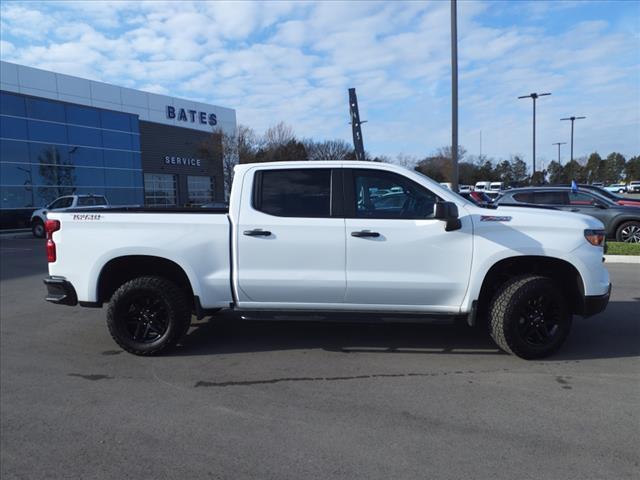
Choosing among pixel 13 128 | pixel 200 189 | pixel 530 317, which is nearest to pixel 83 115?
pixel 13 128

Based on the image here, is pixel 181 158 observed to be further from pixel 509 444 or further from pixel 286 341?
pixel 509 444

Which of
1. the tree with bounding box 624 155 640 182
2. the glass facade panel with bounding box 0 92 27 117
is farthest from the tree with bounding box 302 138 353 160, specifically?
the tree with bounding box 624 155 640 182

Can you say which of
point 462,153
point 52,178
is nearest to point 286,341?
point 52,178

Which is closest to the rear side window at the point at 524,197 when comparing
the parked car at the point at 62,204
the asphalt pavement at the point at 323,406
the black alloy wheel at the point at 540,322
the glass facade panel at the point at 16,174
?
the asphalt pavement at the point at 323,406

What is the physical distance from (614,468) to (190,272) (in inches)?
151

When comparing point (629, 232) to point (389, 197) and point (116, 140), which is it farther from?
point (116, 140)

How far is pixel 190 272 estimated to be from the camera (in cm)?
494

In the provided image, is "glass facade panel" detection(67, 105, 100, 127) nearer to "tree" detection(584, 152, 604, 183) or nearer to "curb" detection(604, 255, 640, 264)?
"curb" detection(604, 255, 640, 264)

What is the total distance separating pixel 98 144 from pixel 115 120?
2390mm

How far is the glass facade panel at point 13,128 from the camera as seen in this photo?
26.0 m

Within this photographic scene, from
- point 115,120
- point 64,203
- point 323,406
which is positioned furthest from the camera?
point 115,120

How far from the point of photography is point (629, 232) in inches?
484

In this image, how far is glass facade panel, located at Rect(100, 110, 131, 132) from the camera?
32.4 metres

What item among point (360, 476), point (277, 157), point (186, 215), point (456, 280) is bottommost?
point (360, 476)
